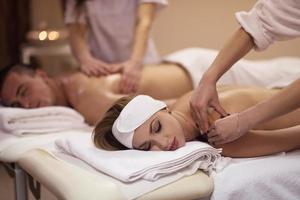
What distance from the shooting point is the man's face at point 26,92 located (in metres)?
1.93

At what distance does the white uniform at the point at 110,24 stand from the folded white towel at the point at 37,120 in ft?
1.73

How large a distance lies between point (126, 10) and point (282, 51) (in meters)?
0.95

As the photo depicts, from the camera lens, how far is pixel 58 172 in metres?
1.22

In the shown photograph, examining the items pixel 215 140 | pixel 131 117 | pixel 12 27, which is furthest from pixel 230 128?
pixel 12 27

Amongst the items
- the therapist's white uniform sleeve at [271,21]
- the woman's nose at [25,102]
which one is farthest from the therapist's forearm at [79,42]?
the therapist's white uniform sleeve at [271,21]

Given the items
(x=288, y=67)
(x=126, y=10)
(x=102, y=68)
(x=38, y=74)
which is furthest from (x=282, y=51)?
(x=38, y=74)

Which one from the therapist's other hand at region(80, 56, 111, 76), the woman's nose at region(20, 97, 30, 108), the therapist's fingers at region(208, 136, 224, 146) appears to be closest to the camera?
the therapist's fingers at region(208, 136, 224, 146)

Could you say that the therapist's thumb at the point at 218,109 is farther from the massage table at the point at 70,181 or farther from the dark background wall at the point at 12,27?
the dark background wall at the point at 12,27

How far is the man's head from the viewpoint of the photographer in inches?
76.2

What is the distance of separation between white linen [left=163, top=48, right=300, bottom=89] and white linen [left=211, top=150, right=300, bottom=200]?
84 centimetres

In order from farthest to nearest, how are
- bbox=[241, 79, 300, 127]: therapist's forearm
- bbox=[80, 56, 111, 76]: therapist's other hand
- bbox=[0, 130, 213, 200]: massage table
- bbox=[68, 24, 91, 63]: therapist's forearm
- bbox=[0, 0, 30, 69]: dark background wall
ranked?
bbox=[0, 0, 30, 69]: dark background wall, bbox=[68, 24, 91, 63]: therapist's forearm, bbox=[80, 56, 111, 76]: therapist's other hand, bbox=[241, 79, 300, 127]: therapist's forearm, bbox=[0, 130, 213, 200]: massage table

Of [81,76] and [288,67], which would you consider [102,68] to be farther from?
[288,67]

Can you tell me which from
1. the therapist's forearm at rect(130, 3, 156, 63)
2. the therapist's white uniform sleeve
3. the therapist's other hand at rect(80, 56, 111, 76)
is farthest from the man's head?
the therapist's white uniform sleeve

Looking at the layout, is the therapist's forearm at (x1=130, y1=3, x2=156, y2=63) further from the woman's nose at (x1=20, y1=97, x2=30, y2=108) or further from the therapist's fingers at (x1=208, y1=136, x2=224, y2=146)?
the therapist's fingers at (x1=208, y1=136, x2=224, y2=146)
